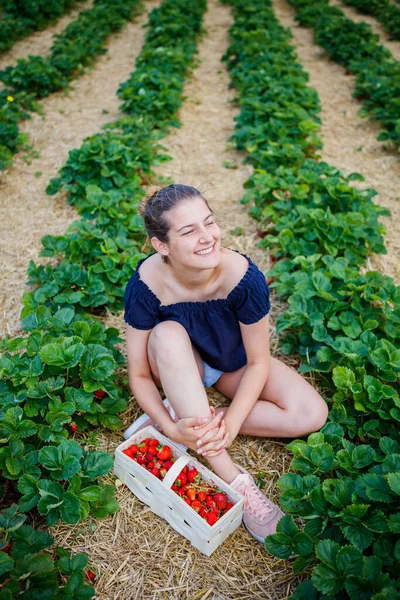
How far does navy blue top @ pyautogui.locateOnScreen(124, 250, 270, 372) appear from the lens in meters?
2.22

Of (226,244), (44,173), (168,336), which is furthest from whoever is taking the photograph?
(44,173)

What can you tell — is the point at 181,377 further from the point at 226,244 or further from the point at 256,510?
the point at 226,244

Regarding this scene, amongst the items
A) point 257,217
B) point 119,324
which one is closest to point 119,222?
point 119,324

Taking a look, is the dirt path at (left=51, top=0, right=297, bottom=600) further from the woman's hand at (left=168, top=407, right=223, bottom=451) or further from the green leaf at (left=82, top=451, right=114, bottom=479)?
the woman's hand at (left=168, top=407, right=223, bottom=451)

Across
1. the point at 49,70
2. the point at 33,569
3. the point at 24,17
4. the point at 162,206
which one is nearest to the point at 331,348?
the point at 162,206

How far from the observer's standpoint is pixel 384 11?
32.2ft

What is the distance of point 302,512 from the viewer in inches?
74.9

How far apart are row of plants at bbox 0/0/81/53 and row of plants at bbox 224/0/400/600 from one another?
16.7 feet

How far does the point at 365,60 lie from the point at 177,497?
23.8ft

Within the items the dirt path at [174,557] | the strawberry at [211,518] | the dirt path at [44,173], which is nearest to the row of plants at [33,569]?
the dirt path at [174,557]

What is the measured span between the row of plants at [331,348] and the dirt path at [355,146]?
323mm

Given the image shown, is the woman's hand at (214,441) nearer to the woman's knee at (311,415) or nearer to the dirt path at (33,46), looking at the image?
the woman's knee at (311,415)

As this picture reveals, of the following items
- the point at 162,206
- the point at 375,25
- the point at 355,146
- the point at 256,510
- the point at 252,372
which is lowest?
the point at 256,510

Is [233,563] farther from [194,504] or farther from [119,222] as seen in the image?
[119,222]
